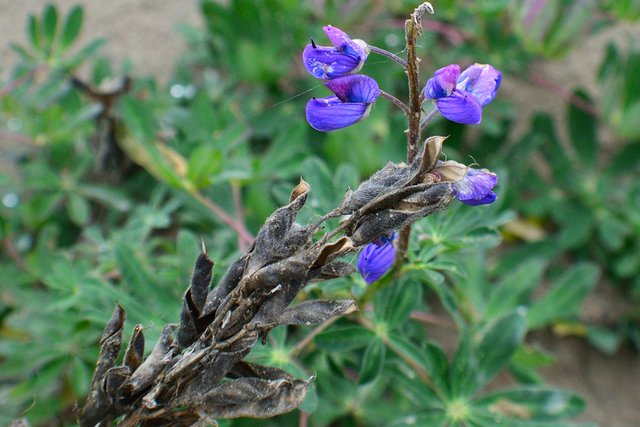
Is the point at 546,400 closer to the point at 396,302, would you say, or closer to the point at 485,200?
the point at 396,302

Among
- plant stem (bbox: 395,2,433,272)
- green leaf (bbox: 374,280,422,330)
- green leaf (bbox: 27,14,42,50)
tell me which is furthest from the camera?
green leaf (bbox: 27,14,42,50)

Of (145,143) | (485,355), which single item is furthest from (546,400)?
(145,143)

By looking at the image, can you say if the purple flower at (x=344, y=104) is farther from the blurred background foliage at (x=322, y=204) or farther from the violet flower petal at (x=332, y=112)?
the blurred background foliage at (x=322, y=204)

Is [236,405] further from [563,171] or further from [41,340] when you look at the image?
[563,171]

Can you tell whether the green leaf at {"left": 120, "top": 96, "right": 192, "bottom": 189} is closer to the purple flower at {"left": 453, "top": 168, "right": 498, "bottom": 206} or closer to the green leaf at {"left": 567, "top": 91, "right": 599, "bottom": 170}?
the purple flower at {"left": 453, "top": 168, "right": 498, "bottom": 206}

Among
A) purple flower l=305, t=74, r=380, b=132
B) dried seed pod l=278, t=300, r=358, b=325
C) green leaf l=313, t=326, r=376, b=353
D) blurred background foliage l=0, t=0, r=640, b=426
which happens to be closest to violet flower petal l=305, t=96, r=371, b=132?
purple flower l=305, t=74, r=380, b=132

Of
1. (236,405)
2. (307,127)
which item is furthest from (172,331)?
(307,127)
